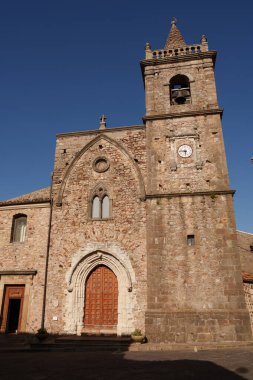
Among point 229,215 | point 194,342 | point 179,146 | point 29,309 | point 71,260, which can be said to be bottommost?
point 194,342

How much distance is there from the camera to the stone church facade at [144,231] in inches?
512

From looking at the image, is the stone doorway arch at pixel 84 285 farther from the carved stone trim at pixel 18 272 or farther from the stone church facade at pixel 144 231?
the carved stone trim at pixel 18 272

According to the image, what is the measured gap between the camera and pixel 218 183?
1445 centimetres

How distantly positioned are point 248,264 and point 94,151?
35.6ft

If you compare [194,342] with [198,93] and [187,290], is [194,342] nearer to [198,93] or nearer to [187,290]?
[187,290]

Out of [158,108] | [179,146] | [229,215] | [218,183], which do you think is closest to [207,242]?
Result: [229,215]

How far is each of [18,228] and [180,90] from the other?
10815mm

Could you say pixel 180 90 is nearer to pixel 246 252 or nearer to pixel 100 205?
pixel 100 205

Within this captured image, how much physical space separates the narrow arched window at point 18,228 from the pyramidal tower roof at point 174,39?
40.3ft

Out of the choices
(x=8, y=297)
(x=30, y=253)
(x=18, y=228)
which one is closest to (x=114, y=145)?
(x=18, y=228)

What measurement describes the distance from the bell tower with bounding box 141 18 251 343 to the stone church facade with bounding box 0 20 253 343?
4 cm

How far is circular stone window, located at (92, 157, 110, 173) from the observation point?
53.8ft

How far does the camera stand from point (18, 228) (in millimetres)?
16672

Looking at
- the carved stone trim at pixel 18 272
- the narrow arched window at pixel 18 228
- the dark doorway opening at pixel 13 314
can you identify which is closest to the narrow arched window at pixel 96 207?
the narrow arched window at pixel 18 228
